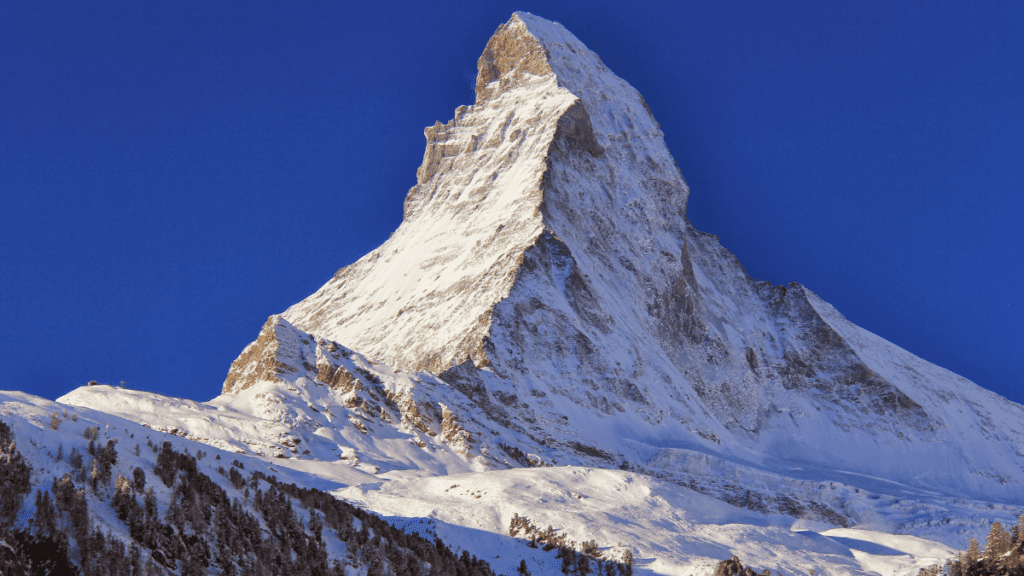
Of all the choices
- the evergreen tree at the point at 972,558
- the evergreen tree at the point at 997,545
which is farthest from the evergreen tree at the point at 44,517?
the evergreen tree at the point at 972,558

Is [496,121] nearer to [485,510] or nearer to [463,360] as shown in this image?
[463,360]

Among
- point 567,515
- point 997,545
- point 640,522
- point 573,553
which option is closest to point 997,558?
point 997,545

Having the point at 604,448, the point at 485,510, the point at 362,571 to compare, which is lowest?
the point at 362,571

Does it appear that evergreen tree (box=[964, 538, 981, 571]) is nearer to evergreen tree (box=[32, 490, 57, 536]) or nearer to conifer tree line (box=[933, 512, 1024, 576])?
conifer tree line (box=[933, 512, 1024, 576])

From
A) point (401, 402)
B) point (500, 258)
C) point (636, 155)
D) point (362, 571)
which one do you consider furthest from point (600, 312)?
point (362, 571)

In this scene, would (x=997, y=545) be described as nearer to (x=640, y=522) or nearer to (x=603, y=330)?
(x=640, y=522)

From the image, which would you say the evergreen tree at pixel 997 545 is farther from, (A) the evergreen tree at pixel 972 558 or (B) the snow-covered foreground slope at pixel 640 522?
(B) the snow-covered foreground slope at pixel 640 522
